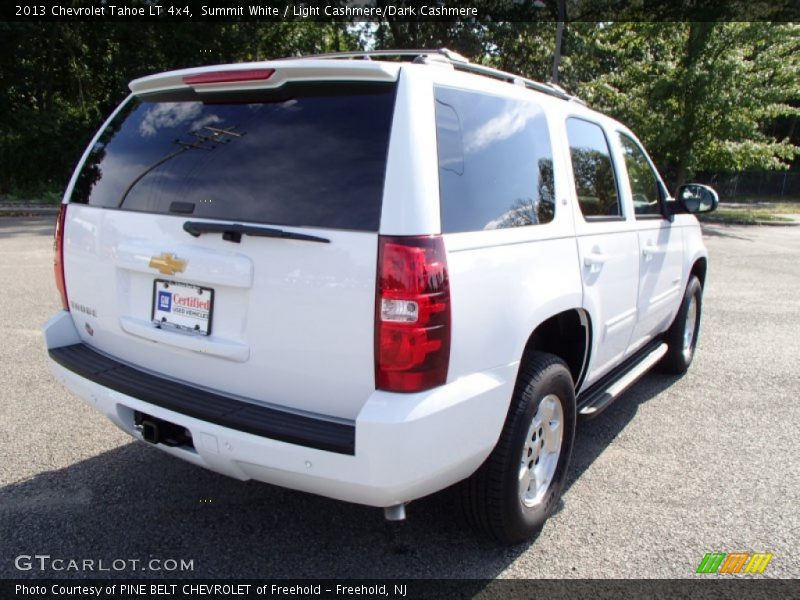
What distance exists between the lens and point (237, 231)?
221 cm

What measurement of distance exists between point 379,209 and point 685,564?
6.61ft

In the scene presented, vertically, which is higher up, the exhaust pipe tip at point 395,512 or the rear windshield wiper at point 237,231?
the rear windshield wiper at point 237,231

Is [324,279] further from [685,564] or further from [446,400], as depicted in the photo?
[685,564]

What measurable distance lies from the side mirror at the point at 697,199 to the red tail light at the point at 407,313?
3063mm

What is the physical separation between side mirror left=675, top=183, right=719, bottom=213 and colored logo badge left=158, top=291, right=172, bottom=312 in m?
3.57

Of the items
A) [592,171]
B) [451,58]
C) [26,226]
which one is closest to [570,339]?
[592,171]

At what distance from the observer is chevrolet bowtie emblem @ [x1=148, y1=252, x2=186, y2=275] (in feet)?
7.76

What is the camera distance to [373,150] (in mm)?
2121

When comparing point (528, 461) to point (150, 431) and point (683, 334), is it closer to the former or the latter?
point (150, 431)

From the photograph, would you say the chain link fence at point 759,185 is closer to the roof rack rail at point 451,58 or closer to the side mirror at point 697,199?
the side mirror at point 697,199

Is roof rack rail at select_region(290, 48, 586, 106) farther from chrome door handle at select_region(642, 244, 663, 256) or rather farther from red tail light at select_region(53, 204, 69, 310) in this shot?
red tail light at select_region(53, 204, 69, 310)

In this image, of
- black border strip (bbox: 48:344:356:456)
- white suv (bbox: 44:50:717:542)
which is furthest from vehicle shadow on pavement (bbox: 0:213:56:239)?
white suv (bbox: 44:50:717:542)

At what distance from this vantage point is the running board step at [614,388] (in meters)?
3.19

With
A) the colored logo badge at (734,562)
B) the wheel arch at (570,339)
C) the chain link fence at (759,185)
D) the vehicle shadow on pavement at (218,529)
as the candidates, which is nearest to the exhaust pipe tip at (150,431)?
the vehicle shadow on pavement at (218,529)
